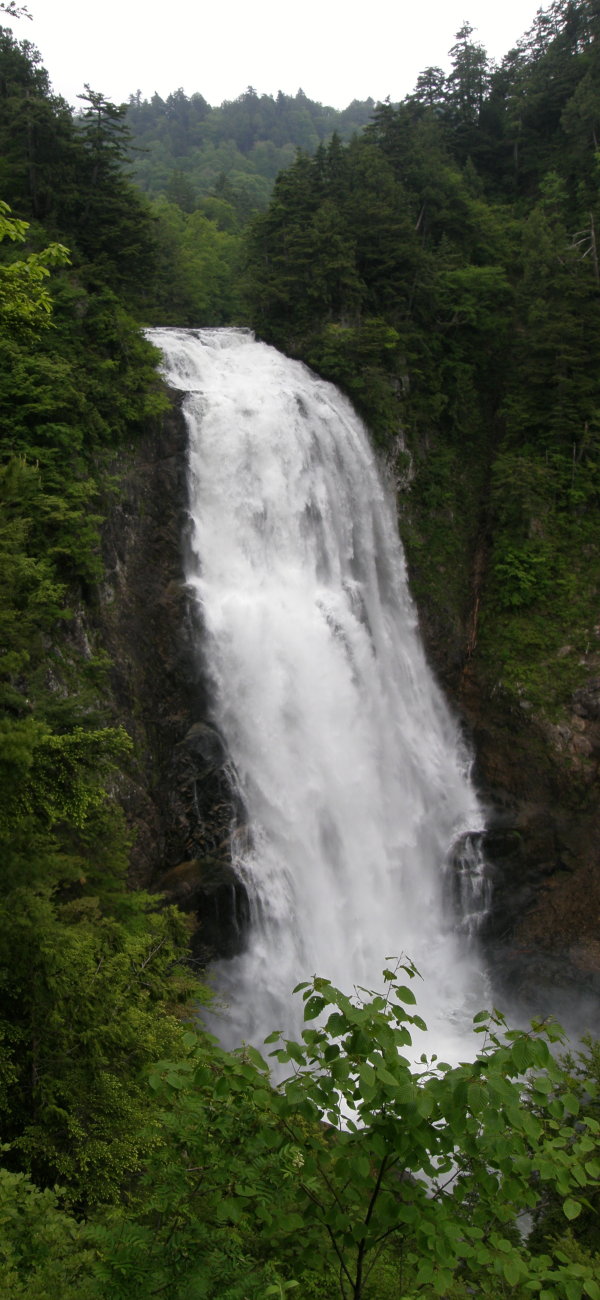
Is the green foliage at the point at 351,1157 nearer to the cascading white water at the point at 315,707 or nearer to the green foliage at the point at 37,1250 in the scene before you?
the green foliage at the point at 37,1250

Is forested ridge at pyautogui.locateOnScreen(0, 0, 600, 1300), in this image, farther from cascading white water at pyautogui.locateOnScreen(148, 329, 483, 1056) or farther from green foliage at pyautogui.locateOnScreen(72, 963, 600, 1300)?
cascading white water at pyautogui.locateOnScreen(148, 329, 483, 1056)

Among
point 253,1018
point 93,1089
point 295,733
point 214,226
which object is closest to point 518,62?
point 214,226

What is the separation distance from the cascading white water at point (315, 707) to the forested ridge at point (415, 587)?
Answer: 1411 millimetres

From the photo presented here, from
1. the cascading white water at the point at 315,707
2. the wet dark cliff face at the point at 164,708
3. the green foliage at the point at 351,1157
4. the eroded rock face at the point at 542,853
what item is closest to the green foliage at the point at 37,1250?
the green foliage at the point at 351,1157

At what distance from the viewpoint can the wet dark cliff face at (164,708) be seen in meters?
13.9

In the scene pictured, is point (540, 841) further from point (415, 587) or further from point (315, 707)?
point (415, 587)

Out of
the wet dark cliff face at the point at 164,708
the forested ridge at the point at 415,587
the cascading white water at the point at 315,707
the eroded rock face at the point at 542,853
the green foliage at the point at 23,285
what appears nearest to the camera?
the forested ridge at the point at 415,587

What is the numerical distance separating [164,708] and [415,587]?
984 cm

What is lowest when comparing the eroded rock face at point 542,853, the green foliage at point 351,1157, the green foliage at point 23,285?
the eroded rock face at point 542,853

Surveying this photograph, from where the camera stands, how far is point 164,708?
50.3 feet

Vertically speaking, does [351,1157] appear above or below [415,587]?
below

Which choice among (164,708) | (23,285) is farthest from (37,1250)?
(164,708)

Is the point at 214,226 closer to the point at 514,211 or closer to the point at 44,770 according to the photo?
the point at 514,211

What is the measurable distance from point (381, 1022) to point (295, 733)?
535 inches
